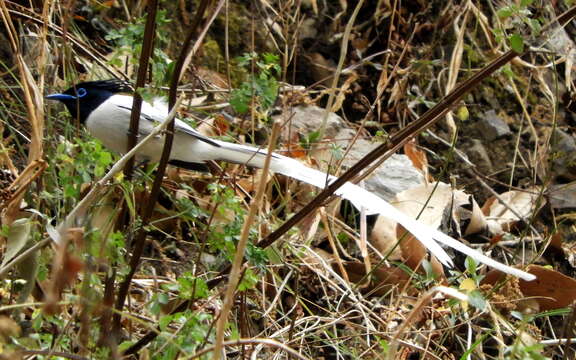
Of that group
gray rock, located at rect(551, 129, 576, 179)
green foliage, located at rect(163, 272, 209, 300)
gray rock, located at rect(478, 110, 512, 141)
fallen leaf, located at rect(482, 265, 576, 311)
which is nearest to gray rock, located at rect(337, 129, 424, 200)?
gray rock, located at rect(478, 110, 512, 141)

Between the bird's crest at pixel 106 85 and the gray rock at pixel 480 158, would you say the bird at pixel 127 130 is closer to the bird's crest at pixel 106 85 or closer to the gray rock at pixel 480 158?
the bird's crest at pixel 106 85

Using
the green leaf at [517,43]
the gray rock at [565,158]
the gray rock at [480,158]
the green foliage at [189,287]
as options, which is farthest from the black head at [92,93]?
the gray rock at [565,158]

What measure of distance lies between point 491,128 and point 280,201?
1.49m

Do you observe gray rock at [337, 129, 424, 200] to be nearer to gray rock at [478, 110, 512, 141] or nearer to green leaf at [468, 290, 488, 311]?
gray rock at [478, 110, 512, 141]

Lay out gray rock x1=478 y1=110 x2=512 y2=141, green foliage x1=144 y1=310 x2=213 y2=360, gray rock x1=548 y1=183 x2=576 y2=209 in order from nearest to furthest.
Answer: green foliage x1=144 y1=310 x2=213 y2=360
gray rock x1=548 y1=183 x2=576 y2=209
gray rock x1=478 y1=110 x2=512 y2=141

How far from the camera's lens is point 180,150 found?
325 cm

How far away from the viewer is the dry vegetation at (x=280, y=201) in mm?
1979

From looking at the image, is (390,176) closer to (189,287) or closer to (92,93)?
(92,93)

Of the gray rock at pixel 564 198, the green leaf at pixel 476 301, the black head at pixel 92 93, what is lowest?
the gray rock at pixel 564 198

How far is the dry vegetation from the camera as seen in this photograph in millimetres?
1979

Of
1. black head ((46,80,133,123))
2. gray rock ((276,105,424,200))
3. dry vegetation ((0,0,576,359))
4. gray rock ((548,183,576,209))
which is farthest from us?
gray rock ((548,183,576,209))

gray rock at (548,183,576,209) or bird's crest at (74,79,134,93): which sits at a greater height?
bird's crest at (74,79,134,93)

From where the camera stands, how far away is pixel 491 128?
4.55 metres

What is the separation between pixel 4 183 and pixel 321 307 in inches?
49.1
